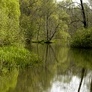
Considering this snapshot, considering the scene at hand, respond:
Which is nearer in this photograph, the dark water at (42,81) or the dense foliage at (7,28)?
the dark water at (42,81)

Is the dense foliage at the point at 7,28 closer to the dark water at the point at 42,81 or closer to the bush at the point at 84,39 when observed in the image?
the dark water at the point at 42,81

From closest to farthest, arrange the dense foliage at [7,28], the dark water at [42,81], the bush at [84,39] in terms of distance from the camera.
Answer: the dark water at [42,81], the dense foliage at [7,28], the bush at [84,39]

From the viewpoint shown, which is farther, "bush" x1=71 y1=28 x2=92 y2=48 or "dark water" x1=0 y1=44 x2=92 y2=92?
"bush" x1=71 y1=28 x2=92 y2=48

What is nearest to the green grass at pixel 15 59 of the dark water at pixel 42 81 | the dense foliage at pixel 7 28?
the dark water at pixel 42 81

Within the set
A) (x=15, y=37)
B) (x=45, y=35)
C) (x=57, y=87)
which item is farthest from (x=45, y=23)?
(x=57, y=87)

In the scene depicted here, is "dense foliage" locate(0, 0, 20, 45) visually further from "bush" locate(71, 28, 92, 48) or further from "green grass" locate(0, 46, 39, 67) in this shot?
"bush" locate(71, 28, 92, 48)

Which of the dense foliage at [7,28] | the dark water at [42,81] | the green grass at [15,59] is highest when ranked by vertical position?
the dense foliage at [7,28]

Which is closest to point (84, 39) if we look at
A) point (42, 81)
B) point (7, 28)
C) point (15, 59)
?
point (7, 28)

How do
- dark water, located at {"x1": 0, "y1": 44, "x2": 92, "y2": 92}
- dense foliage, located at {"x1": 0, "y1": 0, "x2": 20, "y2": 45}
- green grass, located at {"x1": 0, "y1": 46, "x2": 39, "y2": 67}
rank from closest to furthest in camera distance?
dark water, located at {"x1": 0, "y1": 44, "x2": 92, "y2": 92}, green grass, located at {"x1": 0, "y1": 46, "x2": 39, "y2": 67}, dense foliage, located at {"x1": 0, "y1": 0, "x2": 20, "y2": 45}

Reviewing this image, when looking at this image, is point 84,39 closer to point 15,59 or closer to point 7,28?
point 7,28

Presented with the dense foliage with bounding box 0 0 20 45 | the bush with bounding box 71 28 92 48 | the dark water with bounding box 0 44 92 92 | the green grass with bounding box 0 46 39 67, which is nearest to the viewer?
the dark water with bounding box 0 44 92 92

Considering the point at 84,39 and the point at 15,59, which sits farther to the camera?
the point at 84,39

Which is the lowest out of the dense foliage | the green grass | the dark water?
the dark water

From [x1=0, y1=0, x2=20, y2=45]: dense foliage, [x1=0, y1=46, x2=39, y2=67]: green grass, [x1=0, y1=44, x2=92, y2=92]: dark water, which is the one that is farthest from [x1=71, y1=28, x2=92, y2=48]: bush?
[x1=0, y1=44, x2=92, y2=92]: dark water
